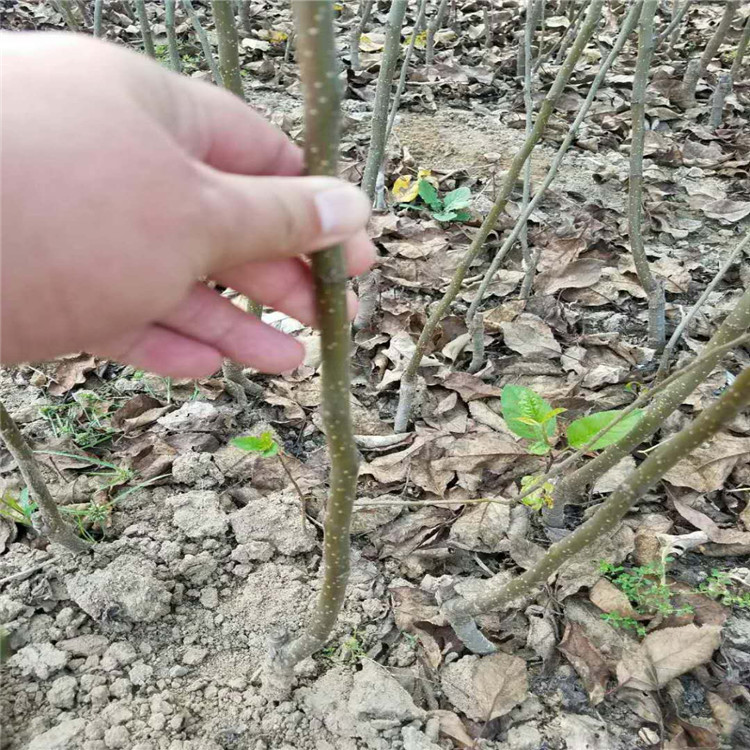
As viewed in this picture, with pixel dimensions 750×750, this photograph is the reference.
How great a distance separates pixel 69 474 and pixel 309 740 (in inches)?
40.4

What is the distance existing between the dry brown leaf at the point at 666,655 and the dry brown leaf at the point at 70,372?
182 cm

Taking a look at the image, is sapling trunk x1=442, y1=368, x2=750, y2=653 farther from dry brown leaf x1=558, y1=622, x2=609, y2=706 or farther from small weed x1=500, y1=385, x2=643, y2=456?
small weed x1=500, y1=385, x2=643, y2=456

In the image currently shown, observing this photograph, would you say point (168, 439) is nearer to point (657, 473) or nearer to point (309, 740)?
point (309, 740)

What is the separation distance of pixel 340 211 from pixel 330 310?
0.13 meters

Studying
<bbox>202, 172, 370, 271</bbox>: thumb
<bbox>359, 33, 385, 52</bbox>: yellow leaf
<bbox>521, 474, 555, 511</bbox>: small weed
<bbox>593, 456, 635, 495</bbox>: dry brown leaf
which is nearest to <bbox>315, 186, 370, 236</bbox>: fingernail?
<bbox>202, 172, 370, 271</bbox>: thumb

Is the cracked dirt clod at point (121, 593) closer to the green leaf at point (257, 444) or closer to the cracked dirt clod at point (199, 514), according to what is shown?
the cracked dirt clod at point (199, 514)

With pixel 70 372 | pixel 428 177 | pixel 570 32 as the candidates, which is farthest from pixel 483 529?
pixel 570 32

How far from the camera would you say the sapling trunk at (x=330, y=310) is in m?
0.70

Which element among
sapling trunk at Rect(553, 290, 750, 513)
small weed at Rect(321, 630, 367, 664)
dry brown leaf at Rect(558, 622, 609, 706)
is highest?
sapling trunk at Rect(553, 290, 750, 513)

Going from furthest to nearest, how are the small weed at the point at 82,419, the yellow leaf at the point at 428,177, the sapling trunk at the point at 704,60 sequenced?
the sapling trunk at the point at 704,60 → the yellow leaf at the point at 428,177 → the small weed at the point at 82,419

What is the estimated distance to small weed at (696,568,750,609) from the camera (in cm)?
149

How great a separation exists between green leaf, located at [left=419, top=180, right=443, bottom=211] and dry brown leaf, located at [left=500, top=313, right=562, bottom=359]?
2.79 ft

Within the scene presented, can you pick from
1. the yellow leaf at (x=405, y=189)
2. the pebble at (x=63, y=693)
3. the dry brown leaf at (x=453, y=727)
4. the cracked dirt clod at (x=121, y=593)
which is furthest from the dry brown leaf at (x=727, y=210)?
the pebble at (x=63, y=693)

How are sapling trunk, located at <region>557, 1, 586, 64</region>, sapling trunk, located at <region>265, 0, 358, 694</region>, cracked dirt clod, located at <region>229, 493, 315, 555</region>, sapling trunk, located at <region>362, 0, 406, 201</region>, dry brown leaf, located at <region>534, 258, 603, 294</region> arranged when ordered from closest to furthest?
1. sapling trunk, located at <region>265, 0, 358, 694</region>
2. cracked dirt clod, located at <region>229, 493, 315, 555</region>
3. sapling trunk, located at <region>362, 0, 406, 201</region>
4. dry brown leaf, located at <region>534, 258, 603, 294</region>
5. sapling trunk, located at <region>557, 1, 586, 64</region>
